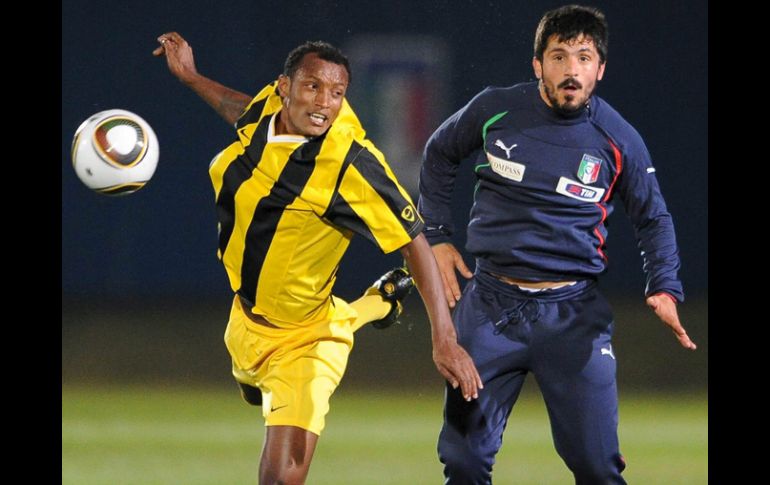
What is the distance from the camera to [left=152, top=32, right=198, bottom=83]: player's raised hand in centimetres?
601

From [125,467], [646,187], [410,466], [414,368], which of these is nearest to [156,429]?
[125,467]

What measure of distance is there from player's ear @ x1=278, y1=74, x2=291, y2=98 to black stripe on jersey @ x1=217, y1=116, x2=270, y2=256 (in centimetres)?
13

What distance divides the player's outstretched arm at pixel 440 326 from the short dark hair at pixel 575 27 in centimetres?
88

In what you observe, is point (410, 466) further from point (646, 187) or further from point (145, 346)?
point (145, 346)

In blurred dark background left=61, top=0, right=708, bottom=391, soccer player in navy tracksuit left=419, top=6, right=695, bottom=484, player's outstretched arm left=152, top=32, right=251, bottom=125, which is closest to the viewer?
soccer player in navy tracksuit left=419, top=6, right=695, bottom=484

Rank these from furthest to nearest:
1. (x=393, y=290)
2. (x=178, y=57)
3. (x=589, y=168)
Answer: (x=393, y=290) → (x=178, y=57) → (x=589, y=168)

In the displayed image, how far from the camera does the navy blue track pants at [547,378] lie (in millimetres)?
4914

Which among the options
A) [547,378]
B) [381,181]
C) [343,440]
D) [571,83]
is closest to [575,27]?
[571,83]

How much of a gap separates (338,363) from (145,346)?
500 centimetres

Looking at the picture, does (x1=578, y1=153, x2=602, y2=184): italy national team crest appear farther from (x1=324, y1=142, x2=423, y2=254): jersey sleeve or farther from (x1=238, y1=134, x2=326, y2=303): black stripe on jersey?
(x1=238, y1=134, x2=326, y2=303): black stripe on jersey

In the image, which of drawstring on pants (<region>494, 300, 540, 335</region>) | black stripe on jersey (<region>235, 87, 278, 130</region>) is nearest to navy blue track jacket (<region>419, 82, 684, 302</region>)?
drawstring on pants (<region>494, 300, 540, 335</region>)

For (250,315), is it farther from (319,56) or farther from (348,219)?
(319,56)

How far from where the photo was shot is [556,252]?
16.4 ft

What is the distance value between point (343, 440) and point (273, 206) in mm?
2938
